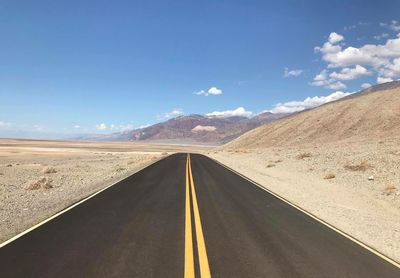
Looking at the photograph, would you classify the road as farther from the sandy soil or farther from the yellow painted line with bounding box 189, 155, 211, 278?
the sandy soil

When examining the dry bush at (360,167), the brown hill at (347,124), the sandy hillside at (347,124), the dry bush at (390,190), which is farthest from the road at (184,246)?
the brown hill at (347,124)

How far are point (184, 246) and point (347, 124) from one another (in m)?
69.1

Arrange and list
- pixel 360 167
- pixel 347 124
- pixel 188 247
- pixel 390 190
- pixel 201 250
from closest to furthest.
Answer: pixel 201 250
pixel 188 247
pixel 390 190
pixel 360 167
pixel 347 124

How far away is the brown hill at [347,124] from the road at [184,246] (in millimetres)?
48302

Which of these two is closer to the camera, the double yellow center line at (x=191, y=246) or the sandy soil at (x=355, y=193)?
the double yellow center line at (x=191, y=246)

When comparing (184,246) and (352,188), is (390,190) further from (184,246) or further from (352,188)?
(184,246)

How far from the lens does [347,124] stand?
7012 cm

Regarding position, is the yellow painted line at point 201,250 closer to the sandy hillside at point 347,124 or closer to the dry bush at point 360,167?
the dry bush at point 360,167

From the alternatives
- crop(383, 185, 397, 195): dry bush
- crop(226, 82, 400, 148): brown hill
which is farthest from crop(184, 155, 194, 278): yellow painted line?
crop(226, 82, 400, 148): brown hill

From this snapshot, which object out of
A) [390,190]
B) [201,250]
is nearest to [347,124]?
[390,190]

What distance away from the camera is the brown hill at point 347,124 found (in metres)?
60.0

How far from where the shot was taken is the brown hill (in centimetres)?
5997

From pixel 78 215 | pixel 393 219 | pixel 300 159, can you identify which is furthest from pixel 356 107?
pixel 78 215

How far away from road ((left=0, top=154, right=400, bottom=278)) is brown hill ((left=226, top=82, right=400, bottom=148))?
48302 mm
